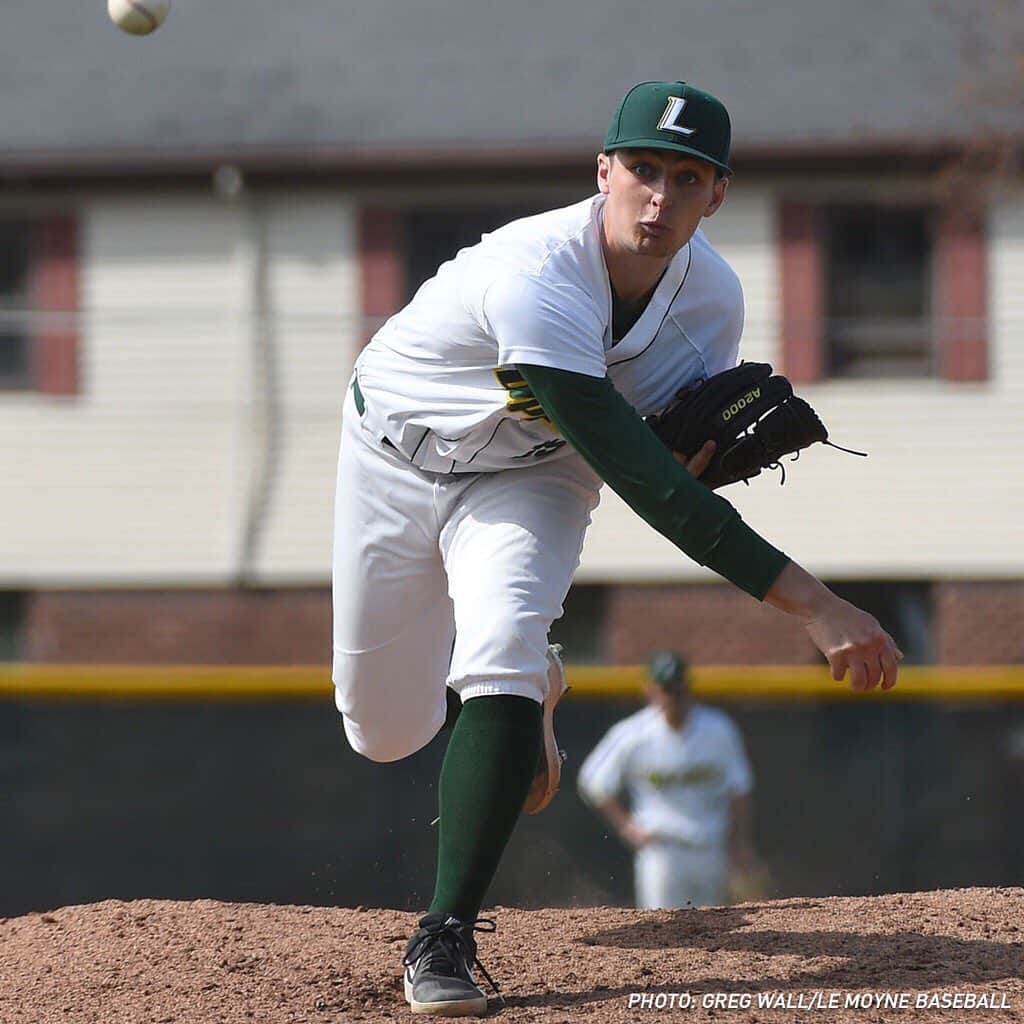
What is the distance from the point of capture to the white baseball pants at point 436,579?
3.35m

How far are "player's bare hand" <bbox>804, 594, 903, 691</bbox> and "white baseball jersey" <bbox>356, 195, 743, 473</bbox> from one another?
61cm

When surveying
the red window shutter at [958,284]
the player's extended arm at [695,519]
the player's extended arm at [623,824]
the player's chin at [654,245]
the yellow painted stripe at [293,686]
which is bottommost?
the player's extended arm at [623,824]

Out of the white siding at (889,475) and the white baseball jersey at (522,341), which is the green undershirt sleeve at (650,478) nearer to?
the white baseball jersey at (522,341)

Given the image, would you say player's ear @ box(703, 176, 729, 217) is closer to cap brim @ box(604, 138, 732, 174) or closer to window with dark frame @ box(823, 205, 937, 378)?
cap brim @ box(604, 138, 732, 174)

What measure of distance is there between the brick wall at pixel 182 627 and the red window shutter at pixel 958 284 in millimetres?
5195

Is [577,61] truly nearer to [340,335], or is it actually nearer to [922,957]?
[340,335]

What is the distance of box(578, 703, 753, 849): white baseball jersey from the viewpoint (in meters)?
7.48

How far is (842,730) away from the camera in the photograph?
7488 mm

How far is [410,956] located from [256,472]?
999cm

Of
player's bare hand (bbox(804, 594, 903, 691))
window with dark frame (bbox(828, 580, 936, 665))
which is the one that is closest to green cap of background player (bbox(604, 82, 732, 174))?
player's bare hand (bbox(804, 594, 903, 691))

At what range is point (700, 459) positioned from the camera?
351cm

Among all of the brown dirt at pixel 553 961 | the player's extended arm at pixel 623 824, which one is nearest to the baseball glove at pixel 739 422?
the brown dirt at pixel 553 961

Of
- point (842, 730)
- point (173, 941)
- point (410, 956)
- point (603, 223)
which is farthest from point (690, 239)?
point (842, 730)

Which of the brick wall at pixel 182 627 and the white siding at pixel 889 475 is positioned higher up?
the white siding at pixel 889 475
